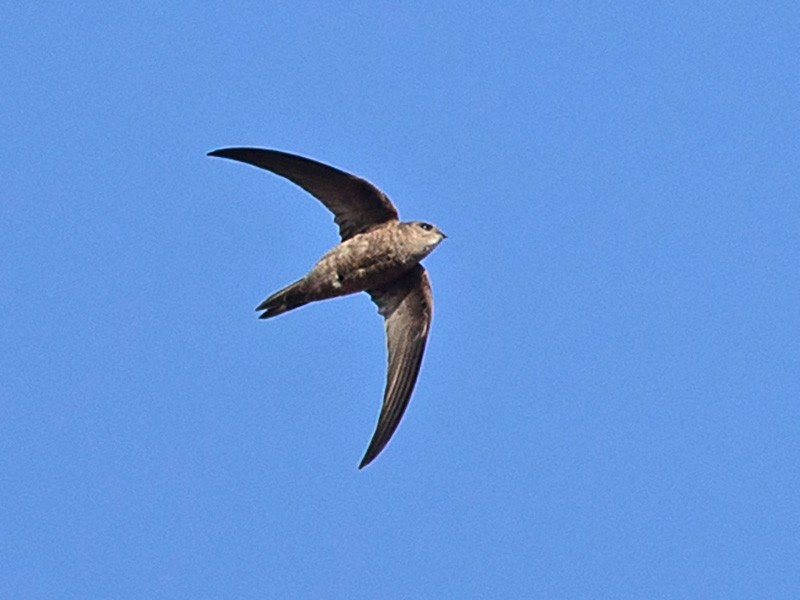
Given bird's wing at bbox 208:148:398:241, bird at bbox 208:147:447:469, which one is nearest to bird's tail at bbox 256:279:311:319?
bird at bbox 208:147:447:469

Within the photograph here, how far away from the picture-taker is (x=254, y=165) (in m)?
21.0

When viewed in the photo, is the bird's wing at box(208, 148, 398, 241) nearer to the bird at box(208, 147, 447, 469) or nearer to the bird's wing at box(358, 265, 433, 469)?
the bird at box(208, 147, 447, 469)

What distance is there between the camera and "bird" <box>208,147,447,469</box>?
68.6 feet

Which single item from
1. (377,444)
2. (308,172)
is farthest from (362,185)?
(377,444)

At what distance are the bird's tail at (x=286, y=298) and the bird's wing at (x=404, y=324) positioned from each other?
96 cm

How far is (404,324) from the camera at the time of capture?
71.3ft

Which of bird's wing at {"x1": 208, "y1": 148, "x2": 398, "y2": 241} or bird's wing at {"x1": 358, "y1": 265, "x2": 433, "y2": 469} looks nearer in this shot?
bird's wing at {"x1": 208, "y1": 148, "x2": 398, "y2": 241}

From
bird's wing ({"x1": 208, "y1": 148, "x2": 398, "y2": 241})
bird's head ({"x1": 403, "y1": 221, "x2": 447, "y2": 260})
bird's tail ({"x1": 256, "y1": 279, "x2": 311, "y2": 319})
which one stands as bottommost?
bird's tail ({"x1": 256, "y1": 279, "x2": 311, "y2": 319})

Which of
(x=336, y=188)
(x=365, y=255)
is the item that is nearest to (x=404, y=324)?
(x=365, y=255)

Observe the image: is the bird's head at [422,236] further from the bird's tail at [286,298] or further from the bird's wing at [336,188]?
the bird's tail at [286,298]

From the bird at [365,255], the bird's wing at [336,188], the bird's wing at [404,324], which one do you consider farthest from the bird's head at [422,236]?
the bird's wing at [404,324]

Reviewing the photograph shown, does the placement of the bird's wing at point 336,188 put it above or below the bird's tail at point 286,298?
above

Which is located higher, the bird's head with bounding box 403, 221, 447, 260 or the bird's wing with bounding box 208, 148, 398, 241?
the bird's wing with bounding box 208, 148, 398, 241

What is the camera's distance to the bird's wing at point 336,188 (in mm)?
21000
